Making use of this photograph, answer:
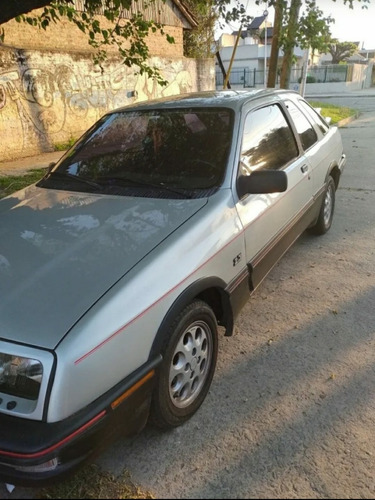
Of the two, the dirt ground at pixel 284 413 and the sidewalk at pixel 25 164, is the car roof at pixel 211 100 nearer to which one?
the dirt ground at pixel 284 413

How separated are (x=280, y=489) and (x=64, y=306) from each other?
1.29m

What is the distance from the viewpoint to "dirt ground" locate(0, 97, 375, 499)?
1.92 m

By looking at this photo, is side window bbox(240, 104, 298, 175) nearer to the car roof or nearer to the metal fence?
the car roof

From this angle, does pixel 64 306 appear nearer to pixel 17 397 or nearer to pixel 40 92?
pixel 17 397

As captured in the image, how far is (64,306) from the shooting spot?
1.74m

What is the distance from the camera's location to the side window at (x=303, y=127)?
13.0 feet

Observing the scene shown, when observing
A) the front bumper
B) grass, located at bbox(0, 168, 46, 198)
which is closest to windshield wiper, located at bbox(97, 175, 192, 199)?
the front bumper

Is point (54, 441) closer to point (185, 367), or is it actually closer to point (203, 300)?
point (185, 367)

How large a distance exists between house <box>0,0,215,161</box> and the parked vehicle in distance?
592cm

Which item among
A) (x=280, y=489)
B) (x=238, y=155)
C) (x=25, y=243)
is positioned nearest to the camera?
(x=280, y=489)

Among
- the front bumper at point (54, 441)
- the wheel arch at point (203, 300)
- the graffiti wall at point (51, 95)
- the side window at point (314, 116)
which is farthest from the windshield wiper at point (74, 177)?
the graffiti wall at point (51, 95)

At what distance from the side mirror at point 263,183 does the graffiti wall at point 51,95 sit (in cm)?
793

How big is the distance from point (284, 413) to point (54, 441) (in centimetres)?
134

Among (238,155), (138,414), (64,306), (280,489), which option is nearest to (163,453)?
(138,414)
